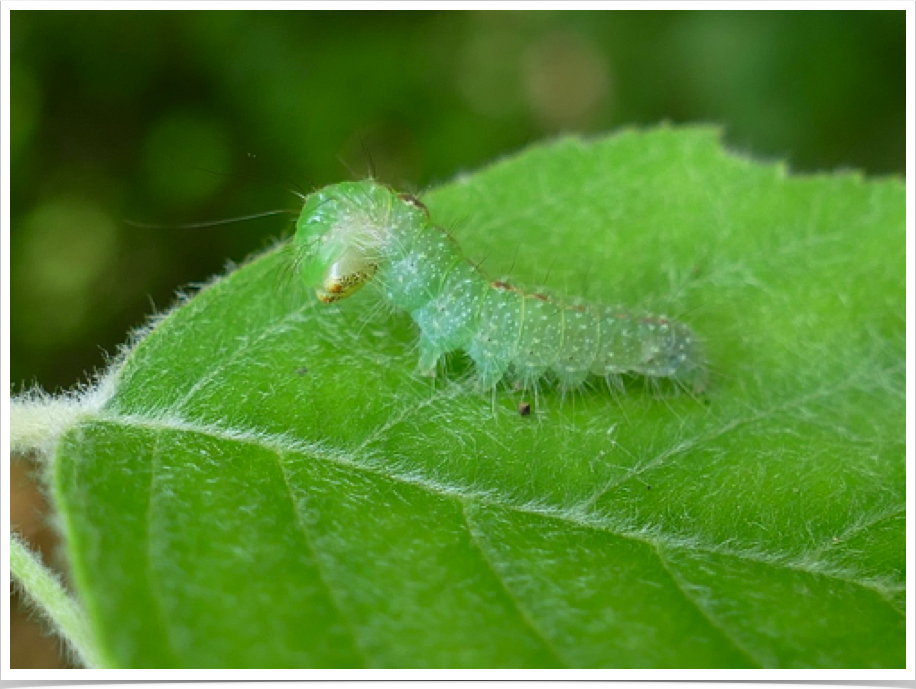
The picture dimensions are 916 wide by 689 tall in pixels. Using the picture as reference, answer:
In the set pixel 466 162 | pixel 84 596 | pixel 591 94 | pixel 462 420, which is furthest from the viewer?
pixel 591 94

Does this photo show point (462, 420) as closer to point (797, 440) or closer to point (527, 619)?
point (527, 619)

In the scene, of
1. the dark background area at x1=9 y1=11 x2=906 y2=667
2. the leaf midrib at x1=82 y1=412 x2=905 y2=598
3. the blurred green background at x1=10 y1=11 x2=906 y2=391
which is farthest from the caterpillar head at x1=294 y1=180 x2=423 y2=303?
the blurred green background at x1=10 y1=11 x2=906 y2=391

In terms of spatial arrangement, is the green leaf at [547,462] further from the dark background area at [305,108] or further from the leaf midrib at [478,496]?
the dark background area at [305,108]

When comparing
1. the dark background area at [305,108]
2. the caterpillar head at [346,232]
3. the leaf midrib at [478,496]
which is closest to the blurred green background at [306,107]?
the dark background area at [305,108]

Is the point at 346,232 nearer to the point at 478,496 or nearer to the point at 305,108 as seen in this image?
the point at 478,496

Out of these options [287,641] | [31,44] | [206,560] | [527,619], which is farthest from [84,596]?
[31,44]

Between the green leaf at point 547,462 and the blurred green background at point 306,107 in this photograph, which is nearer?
the green leaf at point 547,462
